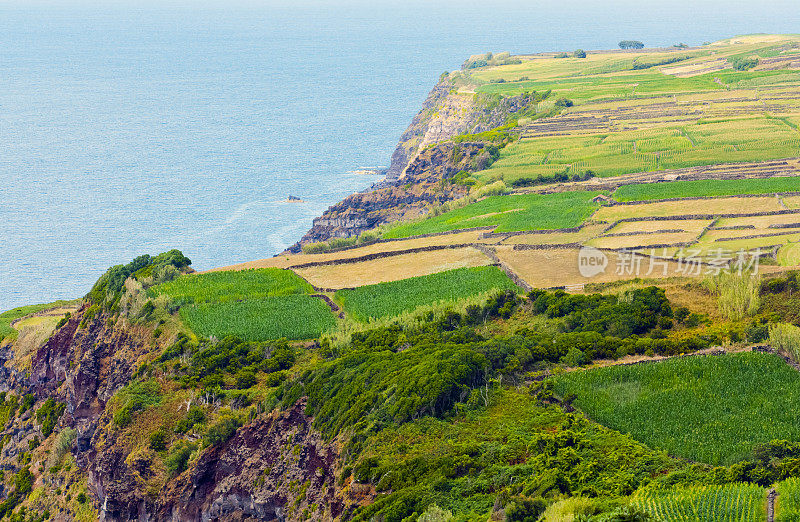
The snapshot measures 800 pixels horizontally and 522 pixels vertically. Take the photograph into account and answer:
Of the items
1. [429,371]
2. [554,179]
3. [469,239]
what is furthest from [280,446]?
[554,179]

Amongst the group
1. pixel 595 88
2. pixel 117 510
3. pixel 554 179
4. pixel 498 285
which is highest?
pixel 595 88

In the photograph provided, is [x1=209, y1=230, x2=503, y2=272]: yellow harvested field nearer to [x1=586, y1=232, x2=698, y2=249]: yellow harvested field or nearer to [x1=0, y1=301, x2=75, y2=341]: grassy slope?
[x1=586, y1=232, x2=698, y2=249]: yellow harvested field

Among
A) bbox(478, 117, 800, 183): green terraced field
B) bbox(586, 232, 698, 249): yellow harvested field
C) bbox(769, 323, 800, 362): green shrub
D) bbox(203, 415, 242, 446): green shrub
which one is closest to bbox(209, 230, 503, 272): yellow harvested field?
bbox(586, 232, 698, 249): yellow harvested field

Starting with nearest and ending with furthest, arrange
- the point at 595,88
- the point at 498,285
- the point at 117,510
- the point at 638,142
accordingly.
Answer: the point at 117,510 → the point at 498,285 → the point at 638,142 → the point at 595,88

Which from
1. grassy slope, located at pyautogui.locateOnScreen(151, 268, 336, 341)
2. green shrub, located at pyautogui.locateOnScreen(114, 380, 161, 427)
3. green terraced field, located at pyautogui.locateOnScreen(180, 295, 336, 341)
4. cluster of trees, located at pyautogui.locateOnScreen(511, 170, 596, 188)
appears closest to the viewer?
green shrub, located at pyautogui.locateOnScreen(114, 380, 161, 427)

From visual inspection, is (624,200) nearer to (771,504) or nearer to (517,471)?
(517,471)

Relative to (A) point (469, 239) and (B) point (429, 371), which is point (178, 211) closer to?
(A) point (469, 239)

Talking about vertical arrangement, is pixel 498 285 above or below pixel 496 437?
Result: above
